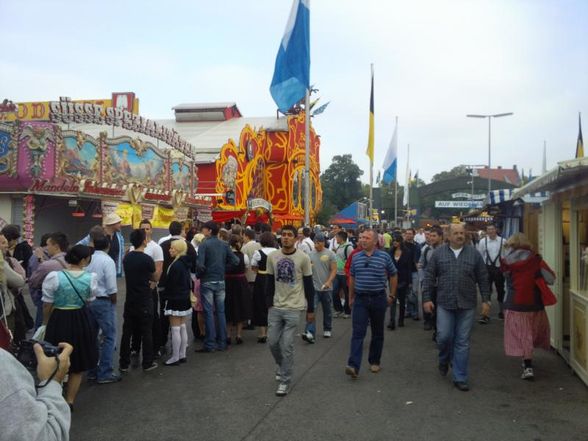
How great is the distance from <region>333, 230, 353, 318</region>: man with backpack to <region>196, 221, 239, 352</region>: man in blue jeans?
10.1 feet

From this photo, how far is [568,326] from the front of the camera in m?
7.04

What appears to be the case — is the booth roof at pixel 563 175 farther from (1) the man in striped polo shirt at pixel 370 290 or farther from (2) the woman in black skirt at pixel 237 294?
(2) the woman in black skirt at pixel 237 294

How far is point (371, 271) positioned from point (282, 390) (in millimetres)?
1756

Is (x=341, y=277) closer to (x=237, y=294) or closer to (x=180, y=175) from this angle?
(x=237, y=294)

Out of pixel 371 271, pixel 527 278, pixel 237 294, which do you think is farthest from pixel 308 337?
pixel 527 278

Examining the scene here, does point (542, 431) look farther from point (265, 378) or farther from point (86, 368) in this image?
point (86, 368)

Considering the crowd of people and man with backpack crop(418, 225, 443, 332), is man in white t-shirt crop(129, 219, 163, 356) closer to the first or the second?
the crowd of people

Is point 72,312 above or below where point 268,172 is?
below

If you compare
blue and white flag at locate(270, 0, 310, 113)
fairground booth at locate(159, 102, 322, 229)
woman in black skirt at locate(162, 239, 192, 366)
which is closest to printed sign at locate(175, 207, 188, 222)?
fairground booth at locate(159, 102, 322, 229)

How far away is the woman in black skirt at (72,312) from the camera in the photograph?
471cm

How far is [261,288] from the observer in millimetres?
8188

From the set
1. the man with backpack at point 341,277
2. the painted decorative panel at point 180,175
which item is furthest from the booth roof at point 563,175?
the painted decorative panel at point 180,175

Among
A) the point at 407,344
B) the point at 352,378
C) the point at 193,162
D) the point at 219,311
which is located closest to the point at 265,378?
the point at 352,378

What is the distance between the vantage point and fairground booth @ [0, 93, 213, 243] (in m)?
14.2
